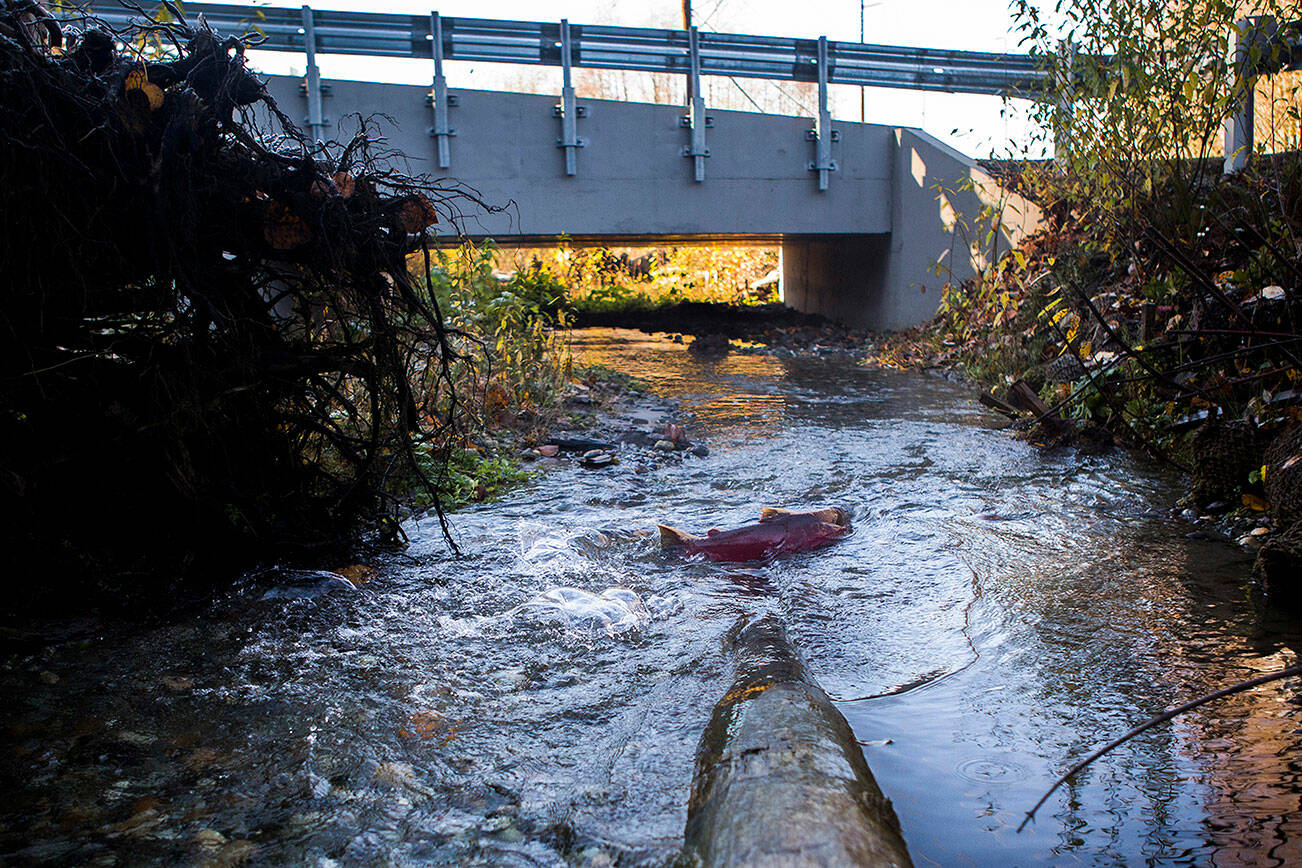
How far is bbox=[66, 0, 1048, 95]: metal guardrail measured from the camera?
1105 centimetres

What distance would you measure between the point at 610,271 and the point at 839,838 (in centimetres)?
1787

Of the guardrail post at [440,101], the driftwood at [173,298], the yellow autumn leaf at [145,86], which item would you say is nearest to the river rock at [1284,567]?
the driftwood at [173,298]

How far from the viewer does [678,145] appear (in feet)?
40.5

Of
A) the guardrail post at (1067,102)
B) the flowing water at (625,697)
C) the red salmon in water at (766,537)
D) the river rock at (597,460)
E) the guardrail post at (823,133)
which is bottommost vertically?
the flowing water at (625,697)

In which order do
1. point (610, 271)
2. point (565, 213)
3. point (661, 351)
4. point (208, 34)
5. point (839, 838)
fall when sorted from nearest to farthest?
point (839, 838)
point (208, 34)
point (565, 213)
point (661, 351)
point (610, 271)

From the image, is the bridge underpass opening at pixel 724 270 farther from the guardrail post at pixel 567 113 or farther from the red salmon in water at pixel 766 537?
the red salmon in water at pixel 766 537

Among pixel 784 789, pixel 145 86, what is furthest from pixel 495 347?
pixel 784 789

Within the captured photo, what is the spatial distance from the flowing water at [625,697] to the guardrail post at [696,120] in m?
9.12

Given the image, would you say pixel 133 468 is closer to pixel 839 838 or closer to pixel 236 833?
pixel 236 833

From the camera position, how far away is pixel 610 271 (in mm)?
18828

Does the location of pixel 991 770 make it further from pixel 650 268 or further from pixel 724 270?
pixel 724 270

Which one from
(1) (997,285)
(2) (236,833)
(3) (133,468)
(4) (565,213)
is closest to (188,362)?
(3) (133,468)

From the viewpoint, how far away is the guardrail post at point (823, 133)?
506 inches

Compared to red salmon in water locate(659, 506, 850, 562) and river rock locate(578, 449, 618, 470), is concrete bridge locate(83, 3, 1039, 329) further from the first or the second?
red salmon in water locate(659, 506, 850, 562)
